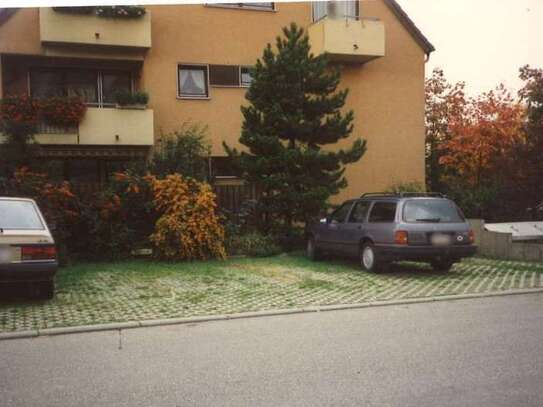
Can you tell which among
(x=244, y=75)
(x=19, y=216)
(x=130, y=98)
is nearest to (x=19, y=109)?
(x=130, y=98)

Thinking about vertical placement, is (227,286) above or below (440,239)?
below

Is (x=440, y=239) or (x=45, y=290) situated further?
(x=440, y=239)

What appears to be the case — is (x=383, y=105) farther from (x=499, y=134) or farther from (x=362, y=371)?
(x=362, y=371)

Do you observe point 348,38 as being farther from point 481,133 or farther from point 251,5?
point 481,133

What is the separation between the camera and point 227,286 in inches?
429

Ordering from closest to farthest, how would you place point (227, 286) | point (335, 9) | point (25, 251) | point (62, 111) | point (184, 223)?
point (25, 251) → point (227, 286) → point (184, 223) → point (62, 111) → point (335, 9)

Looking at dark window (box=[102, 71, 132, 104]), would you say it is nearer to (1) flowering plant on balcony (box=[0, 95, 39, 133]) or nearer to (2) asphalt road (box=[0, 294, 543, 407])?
(1) flowering plant on balcony (box=[0, 95, 39, 133])

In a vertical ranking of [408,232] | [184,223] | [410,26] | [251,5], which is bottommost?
[408,232]

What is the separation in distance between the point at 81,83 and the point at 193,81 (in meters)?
3.78

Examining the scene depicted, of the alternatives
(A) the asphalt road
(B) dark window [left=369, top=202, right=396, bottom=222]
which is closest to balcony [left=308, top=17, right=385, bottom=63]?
(B) dark window [left=369, top=202, right=396, bottom=222]

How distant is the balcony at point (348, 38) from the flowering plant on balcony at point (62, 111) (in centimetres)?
811

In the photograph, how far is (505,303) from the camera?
9.12 m

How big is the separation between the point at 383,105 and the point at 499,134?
1161 cm

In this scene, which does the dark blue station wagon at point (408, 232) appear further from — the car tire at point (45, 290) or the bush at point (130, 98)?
the bush at point (130, 98)
